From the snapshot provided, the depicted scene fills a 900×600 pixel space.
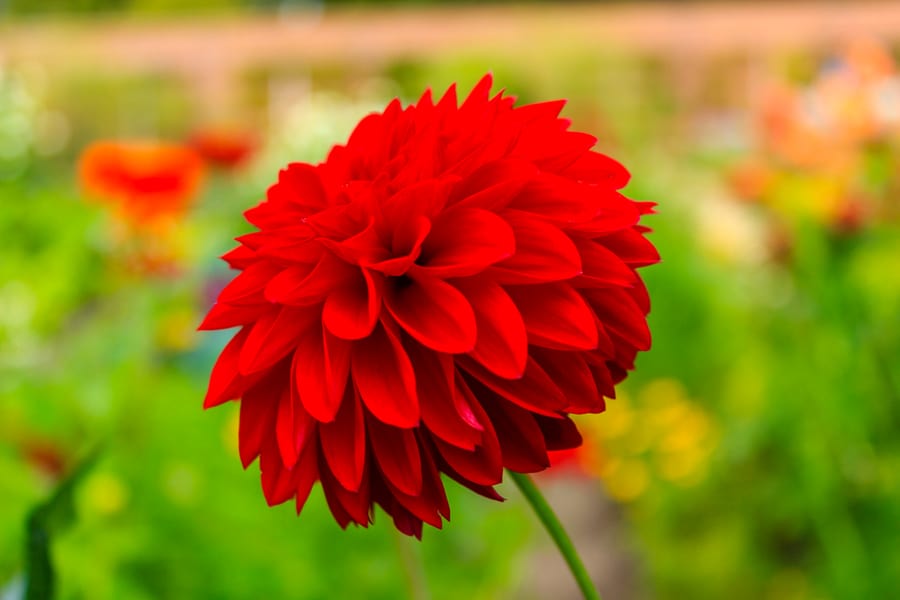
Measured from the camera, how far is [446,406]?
25cm

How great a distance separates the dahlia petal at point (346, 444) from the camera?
239mm

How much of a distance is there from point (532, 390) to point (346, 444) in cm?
5

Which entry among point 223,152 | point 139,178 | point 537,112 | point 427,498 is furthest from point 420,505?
point 223,152

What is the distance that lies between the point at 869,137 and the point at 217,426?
0.74m

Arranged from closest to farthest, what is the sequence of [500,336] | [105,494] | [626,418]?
[500,336] < [105,494] < [626,418]

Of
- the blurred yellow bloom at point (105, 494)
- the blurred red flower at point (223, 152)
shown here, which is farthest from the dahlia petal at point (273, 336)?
the blurred red flower at point (223, 152)

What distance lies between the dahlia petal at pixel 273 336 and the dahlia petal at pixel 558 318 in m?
0.06

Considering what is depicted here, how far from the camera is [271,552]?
2.61 feet

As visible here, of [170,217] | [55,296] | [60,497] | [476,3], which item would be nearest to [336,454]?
[60,497]

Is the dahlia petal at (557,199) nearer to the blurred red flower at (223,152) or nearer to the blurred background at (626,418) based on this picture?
the blurred background at (626,418)

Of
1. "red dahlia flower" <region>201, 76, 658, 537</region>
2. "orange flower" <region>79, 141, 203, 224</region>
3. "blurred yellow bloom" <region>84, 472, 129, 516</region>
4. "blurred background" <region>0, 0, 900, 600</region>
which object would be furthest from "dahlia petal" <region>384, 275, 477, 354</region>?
"orange flower" <region>79, 141, 203, 224</region>

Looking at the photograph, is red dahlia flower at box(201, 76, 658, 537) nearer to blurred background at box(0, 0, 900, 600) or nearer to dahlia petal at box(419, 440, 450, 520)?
dahlia petal at box(419, 440, 450, 520)

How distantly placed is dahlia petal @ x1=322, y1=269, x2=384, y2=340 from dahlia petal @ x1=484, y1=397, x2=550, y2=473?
4 centimetres

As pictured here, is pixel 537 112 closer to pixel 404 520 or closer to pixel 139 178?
pixel 404 520
